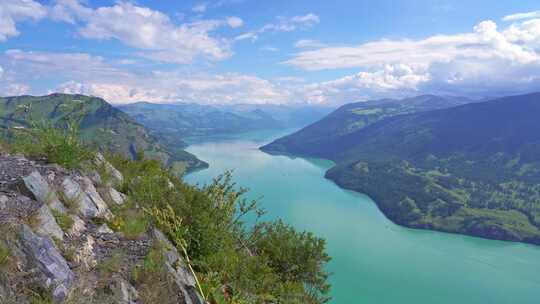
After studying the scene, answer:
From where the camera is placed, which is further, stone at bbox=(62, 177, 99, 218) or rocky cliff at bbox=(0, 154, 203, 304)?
stone at bbox=(62, 177, 99, 218)

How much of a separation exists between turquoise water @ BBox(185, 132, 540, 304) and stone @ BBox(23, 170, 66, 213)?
4751 centimetres

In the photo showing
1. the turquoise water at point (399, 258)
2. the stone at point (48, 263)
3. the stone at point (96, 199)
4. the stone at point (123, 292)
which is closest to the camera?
the stone at point (48, 263)

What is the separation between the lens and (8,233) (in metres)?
4.70

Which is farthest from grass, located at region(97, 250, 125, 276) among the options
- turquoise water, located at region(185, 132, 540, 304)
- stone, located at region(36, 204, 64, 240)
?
turquoise water, located at region(185, 132, 540, 304)

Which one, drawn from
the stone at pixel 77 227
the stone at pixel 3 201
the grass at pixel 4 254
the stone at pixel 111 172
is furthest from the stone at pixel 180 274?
the stone at pixel 111 172

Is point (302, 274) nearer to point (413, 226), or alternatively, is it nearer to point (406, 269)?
point (406, 269)

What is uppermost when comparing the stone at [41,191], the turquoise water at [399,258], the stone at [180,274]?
the stone at [41,191]

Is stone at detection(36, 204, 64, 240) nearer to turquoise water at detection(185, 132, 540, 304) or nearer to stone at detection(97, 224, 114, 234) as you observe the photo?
stone at detection(97, 224, 114, 234)

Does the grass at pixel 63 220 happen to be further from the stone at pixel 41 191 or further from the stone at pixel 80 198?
the stone at pixel 80 198

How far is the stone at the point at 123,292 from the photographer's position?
478 cm

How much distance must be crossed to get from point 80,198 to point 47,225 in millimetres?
1550

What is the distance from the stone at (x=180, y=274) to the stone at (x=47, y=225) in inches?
59.7

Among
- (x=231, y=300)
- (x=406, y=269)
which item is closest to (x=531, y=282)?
(x=406, y=269)

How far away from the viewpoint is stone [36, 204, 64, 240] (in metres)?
5.39
